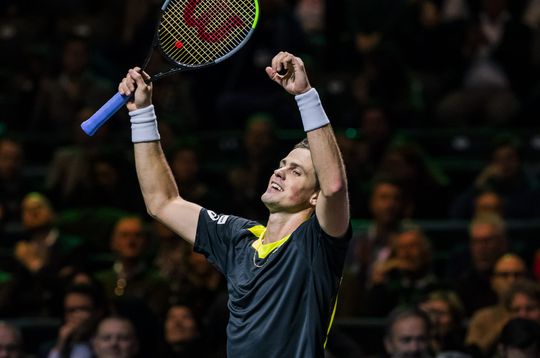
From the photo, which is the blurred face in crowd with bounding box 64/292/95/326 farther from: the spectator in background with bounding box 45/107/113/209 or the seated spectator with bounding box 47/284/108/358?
the spectator in background with bounding box 45/107/113/209

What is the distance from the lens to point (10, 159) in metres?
12.4

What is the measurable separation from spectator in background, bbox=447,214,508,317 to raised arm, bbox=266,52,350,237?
4.81 metres

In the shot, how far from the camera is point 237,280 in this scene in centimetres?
591

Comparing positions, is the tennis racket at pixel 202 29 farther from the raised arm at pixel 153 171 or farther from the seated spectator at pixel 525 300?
the seated spectator at pixel 525 300

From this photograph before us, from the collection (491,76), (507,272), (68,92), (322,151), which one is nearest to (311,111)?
(322,151)

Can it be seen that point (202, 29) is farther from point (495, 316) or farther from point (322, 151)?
point (495, 316)

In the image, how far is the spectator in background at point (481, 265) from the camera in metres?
10.2

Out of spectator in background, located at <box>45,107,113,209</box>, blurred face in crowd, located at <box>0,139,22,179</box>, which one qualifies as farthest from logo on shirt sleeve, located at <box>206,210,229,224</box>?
blurred face in crowd, located at <box>0,139,22,179</box>

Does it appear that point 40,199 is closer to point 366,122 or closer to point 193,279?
point 193,279

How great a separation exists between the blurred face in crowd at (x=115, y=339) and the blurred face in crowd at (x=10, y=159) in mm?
3605

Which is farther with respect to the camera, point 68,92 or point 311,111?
point 68,92

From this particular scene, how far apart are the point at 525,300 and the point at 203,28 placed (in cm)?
385

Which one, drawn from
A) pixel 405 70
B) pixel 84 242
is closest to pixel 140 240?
pixel 84 242

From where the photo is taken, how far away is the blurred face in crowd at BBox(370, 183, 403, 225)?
11055 millimetres
